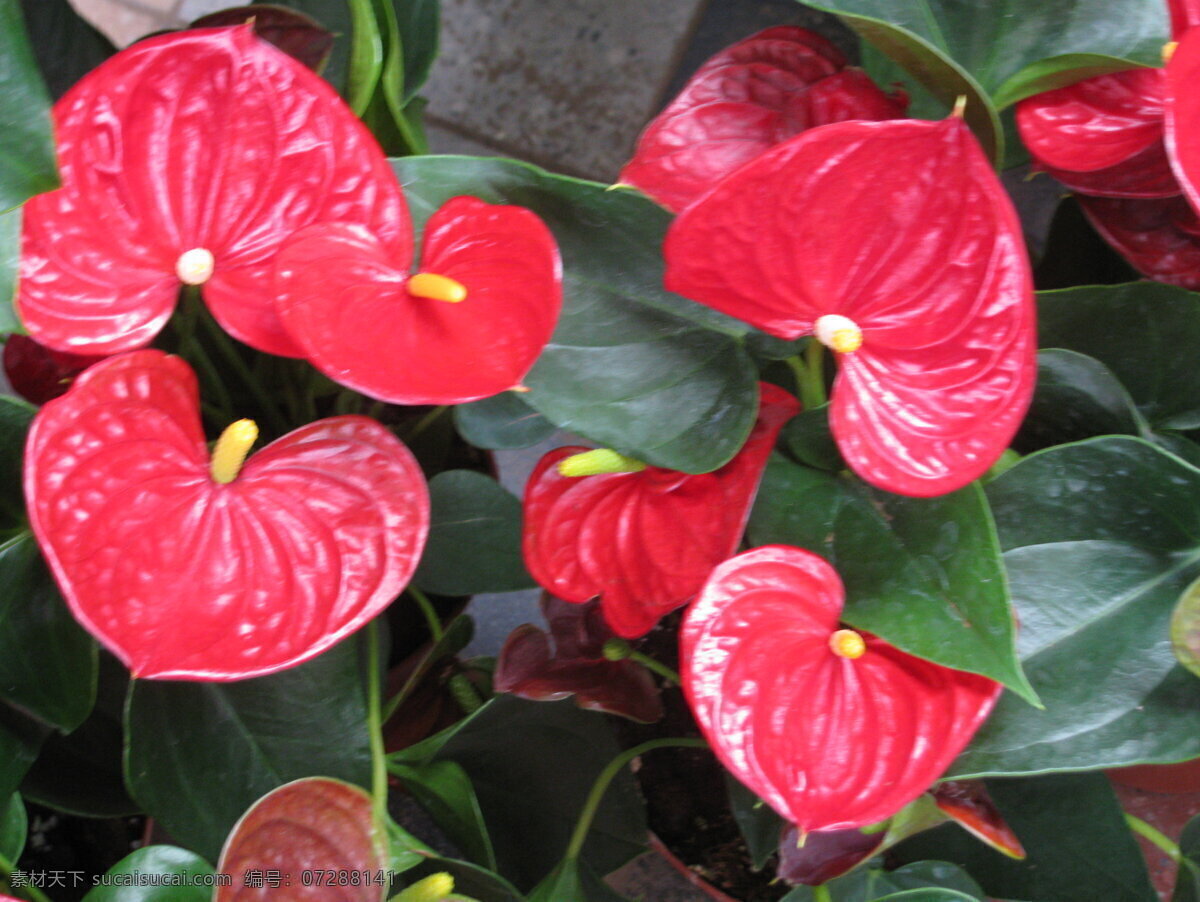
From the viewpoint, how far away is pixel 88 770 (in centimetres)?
69

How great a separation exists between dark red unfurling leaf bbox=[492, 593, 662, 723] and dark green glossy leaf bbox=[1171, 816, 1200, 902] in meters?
0.33

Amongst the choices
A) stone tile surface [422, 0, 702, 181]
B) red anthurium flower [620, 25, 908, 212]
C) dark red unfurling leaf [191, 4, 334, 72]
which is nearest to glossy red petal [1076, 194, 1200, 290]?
red anthurium flower [620, 25, 908, 212]

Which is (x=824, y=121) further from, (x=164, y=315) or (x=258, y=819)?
(x=258, y=819)

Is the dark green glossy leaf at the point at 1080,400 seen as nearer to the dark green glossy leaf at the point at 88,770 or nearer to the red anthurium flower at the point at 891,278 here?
the red anthurium flower at the point at 891,278

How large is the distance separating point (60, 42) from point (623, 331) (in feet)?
1.45

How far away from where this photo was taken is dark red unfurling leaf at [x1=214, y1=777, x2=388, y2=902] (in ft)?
1.57

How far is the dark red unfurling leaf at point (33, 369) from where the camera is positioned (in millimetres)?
609

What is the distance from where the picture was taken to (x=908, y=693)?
0.44m

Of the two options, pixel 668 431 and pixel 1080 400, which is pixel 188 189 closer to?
pixel 668 431

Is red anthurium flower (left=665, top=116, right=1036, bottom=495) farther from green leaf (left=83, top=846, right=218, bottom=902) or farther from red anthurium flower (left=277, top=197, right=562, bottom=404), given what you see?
green leaf (left=83, top=846, right=218, bottom=902)

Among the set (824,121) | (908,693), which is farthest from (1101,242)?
(908,693)

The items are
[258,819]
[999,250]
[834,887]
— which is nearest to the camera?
[999,250]

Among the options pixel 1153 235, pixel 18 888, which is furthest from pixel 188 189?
pixel 1153 235

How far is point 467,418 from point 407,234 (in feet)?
0.76
